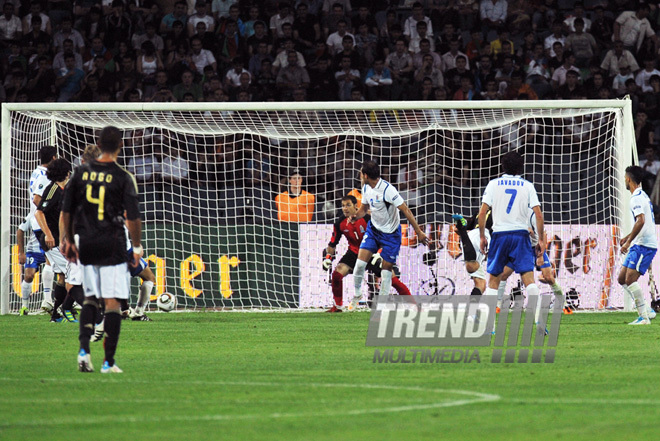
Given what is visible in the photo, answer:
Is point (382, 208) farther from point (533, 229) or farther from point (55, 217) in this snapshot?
point (55, 217)

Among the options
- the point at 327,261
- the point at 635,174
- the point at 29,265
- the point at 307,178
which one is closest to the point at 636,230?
the point at 635,174

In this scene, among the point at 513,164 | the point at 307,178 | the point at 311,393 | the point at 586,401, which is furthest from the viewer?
the point at 307,178

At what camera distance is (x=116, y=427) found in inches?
223

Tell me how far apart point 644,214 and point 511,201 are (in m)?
3.39

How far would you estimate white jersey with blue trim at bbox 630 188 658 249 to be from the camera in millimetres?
14039

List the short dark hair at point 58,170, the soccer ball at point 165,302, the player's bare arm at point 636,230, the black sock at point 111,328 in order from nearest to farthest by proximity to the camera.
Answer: the black sock at point 111,328 < the short dark hair at point 58,170 < the player's bare arm at point 636,230 < the soccer ball at point 165,302

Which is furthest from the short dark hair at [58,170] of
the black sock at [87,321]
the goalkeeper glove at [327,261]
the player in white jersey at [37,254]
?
the goalkeeper glove at [327,261]

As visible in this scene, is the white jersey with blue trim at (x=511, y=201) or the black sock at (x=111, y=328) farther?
the white jersey with blue trim at (x=511, y=201)

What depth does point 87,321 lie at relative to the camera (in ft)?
27.4

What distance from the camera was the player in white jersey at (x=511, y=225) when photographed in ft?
37.5

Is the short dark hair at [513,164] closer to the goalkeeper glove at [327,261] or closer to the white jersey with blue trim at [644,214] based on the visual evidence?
the white jersey with blue trim at [644,214]

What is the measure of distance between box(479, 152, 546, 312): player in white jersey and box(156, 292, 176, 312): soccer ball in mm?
6744

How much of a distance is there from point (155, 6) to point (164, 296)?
8843mm

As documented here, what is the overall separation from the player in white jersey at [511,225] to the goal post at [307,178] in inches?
229
